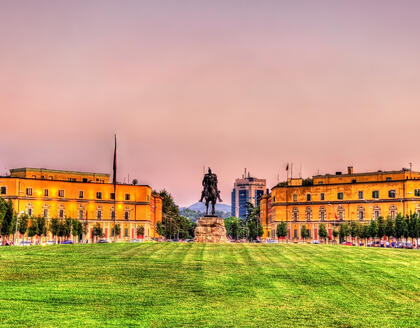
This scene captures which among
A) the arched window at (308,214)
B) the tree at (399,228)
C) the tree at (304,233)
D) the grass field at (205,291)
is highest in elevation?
the arched window at (308,214)

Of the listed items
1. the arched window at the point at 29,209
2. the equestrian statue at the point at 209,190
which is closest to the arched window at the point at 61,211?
the arched window at the point at 29,209

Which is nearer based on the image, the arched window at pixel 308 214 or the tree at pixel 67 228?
the tree at pixel 67 228

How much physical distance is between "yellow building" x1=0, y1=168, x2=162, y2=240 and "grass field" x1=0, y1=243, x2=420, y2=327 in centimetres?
10256

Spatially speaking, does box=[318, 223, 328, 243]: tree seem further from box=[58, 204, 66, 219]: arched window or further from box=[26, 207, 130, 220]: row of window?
box=[58, 204, 66, 219]: arched window

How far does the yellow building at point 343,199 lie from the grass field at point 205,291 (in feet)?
331

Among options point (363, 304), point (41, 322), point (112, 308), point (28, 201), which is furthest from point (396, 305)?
point (28, 201)

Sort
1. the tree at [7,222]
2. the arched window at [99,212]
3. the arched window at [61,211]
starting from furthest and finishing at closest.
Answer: the arched window at [99,212]
the arched window at [61,211]
the tree at [7,222]

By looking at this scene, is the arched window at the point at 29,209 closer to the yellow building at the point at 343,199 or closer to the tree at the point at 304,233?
the yellow building at the point at 343,199

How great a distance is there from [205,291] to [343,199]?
422 feet

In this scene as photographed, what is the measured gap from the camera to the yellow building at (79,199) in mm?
149750

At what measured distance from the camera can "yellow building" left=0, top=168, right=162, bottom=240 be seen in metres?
150

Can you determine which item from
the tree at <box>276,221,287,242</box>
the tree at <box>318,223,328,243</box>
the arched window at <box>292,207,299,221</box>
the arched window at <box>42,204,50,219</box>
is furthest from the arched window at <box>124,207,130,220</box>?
the tree at <box>318,223,328,243</box>

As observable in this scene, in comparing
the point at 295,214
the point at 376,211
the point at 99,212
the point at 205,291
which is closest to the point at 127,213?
the point at 99,212

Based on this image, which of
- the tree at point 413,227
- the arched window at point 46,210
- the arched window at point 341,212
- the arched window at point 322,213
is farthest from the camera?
the arched window at point 322,213
